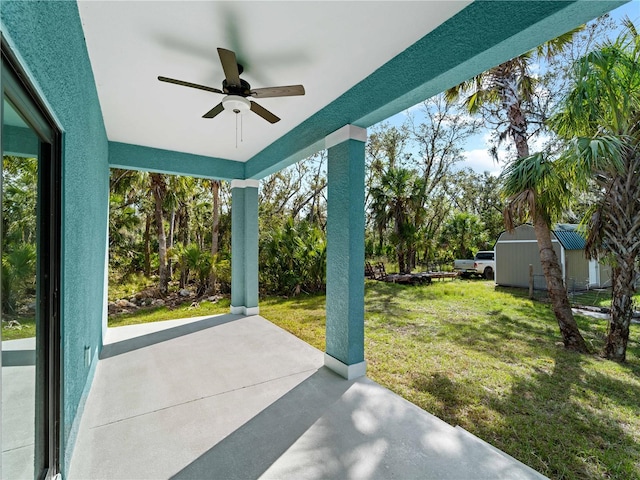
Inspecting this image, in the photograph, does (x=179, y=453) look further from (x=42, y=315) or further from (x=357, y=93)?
(x=357, y=93)

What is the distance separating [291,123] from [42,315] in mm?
3432

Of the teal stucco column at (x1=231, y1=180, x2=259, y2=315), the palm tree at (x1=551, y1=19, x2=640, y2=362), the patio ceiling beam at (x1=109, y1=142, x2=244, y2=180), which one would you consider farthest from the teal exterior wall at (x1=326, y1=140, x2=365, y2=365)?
the patio ceiling beam at (x1=109, y1=142, x2=244, y2=180)

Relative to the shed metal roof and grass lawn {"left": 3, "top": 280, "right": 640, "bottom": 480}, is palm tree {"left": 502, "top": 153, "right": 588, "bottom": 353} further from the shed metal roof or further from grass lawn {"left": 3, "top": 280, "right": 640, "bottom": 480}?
the shed metal roof

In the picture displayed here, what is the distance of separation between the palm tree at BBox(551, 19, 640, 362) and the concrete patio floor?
12.3ft

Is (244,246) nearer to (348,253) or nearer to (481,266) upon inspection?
(348,253)

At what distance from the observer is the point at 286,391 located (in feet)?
9.84

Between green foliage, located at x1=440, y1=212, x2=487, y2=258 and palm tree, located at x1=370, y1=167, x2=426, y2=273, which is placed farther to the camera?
green foliage, located at x1=440, y1=212, x2=487, y2=258

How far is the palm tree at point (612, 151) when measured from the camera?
3666 mm

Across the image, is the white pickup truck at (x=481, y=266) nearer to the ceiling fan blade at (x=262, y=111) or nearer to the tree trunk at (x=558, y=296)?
the tree trunk at (x=558, y=296)

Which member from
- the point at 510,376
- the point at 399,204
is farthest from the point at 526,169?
the point at 399,204

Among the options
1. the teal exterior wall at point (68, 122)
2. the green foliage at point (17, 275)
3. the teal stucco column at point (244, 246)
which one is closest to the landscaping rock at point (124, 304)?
the teal stucco column at point (244, 246)

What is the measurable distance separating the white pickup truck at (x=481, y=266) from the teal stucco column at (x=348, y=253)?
496 inches

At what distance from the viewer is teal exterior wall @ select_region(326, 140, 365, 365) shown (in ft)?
10.8

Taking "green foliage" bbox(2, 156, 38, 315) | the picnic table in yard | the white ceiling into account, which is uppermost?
the white ceiling
